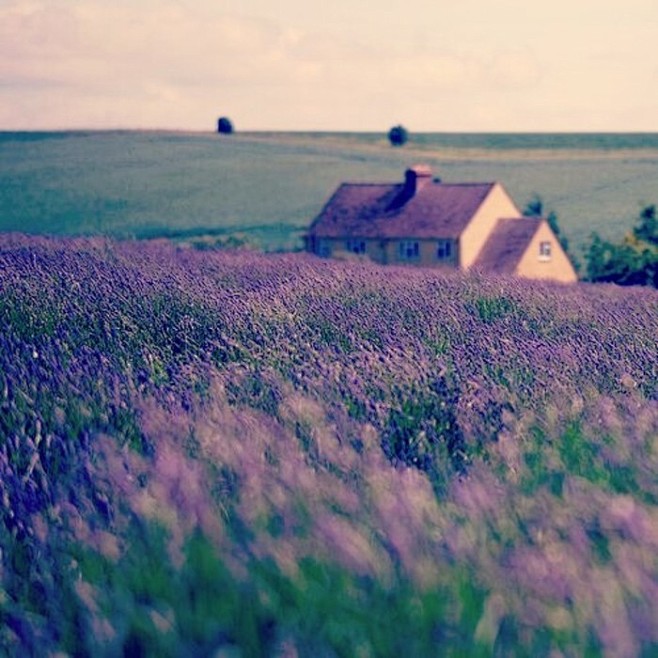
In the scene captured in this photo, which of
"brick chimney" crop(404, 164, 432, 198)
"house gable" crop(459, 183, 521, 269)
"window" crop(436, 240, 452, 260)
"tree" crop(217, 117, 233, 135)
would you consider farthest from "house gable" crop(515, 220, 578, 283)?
"tree" crop(217, 117, 233, 135)

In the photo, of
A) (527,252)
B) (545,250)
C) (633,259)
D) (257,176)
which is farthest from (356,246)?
(257,176)

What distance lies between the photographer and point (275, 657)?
9.26 ft

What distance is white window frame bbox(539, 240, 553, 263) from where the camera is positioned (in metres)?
39.6

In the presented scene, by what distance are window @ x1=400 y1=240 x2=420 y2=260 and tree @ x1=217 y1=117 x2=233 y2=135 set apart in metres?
42.8

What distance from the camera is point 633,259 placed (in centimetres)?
2917

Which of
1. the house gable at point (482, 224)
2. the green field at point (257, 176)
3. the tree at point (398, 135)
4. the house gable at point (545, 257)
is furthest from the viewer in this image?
the tree at point (398, 135)

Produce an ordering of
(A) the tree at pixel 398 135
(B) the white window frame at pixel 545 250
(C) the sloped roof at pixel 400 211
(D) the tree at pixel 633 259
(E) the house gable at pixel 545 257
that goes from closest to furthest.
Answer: (D) the tree at pixel 633 259 < (E) the house gable at pixel 545 257 < (B) the white window frame at pixel 545 250 < (C) the sloped roof at pixel 400 211 < (A) the tree at pixel 398 135

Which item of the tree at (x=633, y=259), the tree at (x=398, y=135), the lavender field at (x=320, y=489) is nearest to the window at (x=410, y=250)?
the tree at (x=633, y=259)

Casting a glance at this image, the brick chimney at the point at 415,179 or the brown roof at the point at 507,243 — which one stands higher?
the brick chimney at the point at 415,179

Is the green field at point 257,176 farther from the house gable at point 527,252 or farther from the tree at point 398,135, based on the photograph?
the house gable at point 527,252

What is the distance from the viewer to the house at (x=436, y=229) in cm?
4003

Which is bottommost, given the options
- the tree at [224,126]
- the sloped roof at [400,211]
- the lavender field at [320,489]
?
the lavender field at [320,489]

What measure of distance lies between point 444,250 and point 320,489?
37598 millimetres

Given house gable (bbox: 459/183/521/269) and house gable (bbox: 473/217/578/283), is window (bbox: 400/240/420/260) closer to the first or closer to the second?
house gable (bbox: 459/183/521/269)
